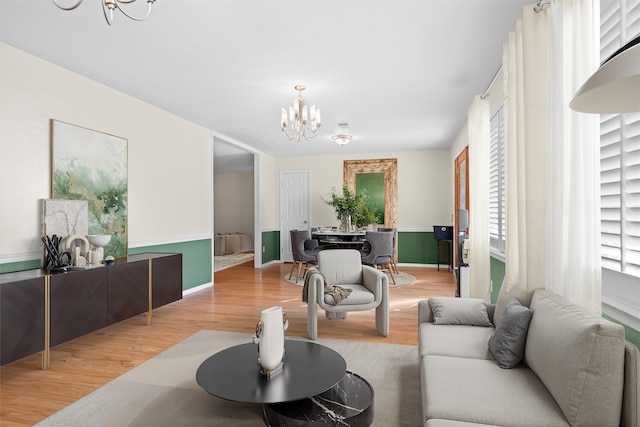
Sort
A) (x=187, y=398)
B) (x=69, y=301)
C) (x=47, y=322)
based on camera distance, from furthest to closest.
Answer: (x=69, y=301) < (x=47, y=322) < (x=187, y=398)

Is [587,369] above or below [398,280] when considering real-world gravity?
above

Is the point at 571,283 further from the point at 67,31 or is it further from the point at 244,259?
the point at 244,259

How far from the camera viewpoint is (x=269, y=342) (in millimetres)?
2127

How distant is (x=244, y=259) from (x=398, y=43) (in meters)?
7.68

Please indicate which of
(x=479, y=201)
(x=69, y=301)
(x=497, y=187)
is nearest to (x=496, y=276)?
(x=479, y=201)

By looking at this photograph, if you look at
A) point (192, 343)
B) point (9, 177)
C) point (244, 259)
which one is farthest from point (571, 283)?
point (244, 259)

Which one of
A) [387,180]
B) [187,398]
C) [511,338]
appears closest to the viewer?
[511,338]

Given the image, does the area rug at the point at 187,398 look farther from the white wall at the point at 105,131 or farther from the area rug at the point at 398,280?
the area rug at the point at 398,280

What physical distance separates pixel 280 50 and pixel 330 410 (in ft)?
9.07

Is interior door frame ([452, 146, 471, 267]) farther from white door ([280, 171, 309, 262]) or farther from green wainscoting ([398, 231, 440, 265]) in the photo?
white door ([280, 171, 309, 262])

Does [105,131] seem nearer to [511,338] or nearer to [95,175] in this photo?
[95,175]

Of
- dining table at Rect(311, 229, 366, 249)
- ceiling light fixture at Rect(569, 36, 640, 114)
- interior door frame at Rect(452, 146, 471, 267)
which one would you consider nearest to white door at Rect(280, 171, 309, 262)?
dining table at Rect(311, 229, 366, 249)

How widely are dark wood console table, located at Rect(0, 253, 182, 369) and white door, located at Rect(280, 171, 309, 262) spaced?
194 inches

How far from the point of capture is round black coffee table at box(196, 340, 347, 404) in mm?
1916
